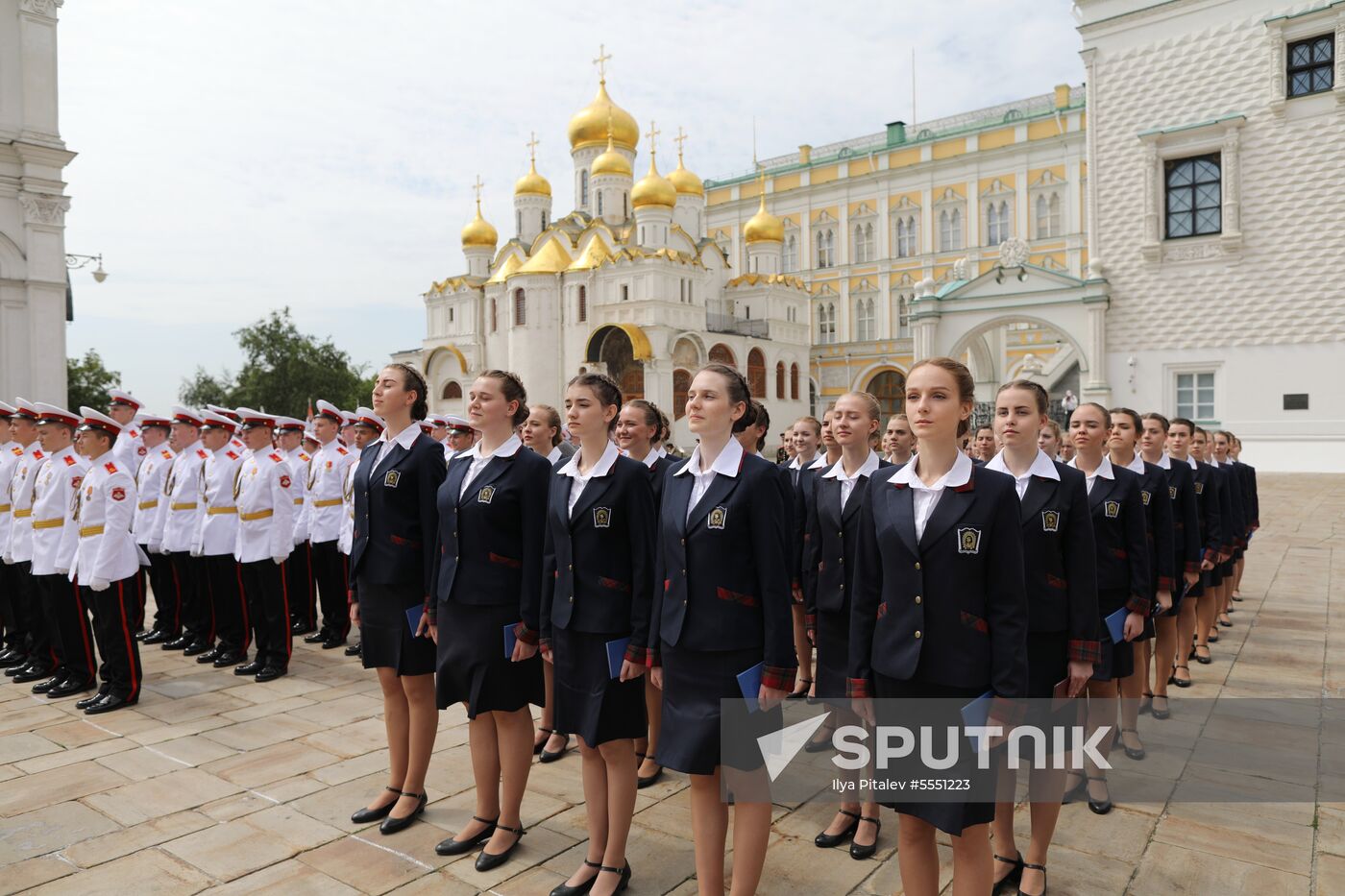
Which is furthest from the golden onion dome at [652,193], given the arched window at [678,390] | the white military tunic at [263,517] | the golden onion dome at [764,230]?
the white military tunic at [263,517]

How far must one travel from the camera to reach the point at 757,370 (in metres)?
43.9

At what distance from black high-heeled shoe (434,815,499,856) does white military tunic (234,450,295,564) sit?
4128mm

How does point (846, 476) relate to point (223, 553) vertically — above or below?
above

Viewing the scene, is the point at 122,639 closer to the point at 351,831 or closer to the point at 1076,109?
the point at 351,831

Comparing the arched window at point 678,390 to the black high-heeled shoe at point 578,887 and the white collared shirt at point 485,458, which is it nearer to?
the white collared shirt at point 485,458

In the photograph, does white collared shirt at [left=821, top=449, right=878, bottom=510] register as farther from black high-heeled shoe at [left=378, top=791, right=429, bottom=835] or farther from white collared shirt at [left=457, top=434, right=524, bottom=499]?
black high-heeled shoe at [left=378, top=791, right=429, bottom=835]

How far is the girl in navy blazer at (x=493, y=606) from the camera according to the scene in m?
3.94

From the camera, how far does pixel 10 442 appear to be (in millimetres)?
8328

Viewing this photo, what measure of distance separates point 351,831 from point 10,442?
653 centimetres

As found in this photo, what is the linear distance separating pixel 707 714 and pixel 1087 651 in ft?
5.21

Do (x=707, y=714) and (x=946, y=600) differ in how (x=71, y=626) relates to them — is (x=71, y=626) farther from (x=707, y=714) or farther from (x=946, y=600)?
(x=946, y=600)

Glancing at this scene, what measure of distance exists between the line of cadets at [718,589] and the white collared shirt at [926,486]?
Answer: 11 mm

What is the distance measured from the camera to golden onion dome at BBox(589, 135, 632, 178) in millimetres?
45250

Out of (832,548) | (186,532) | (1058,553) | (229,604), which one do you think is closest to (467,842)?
(832,548)
